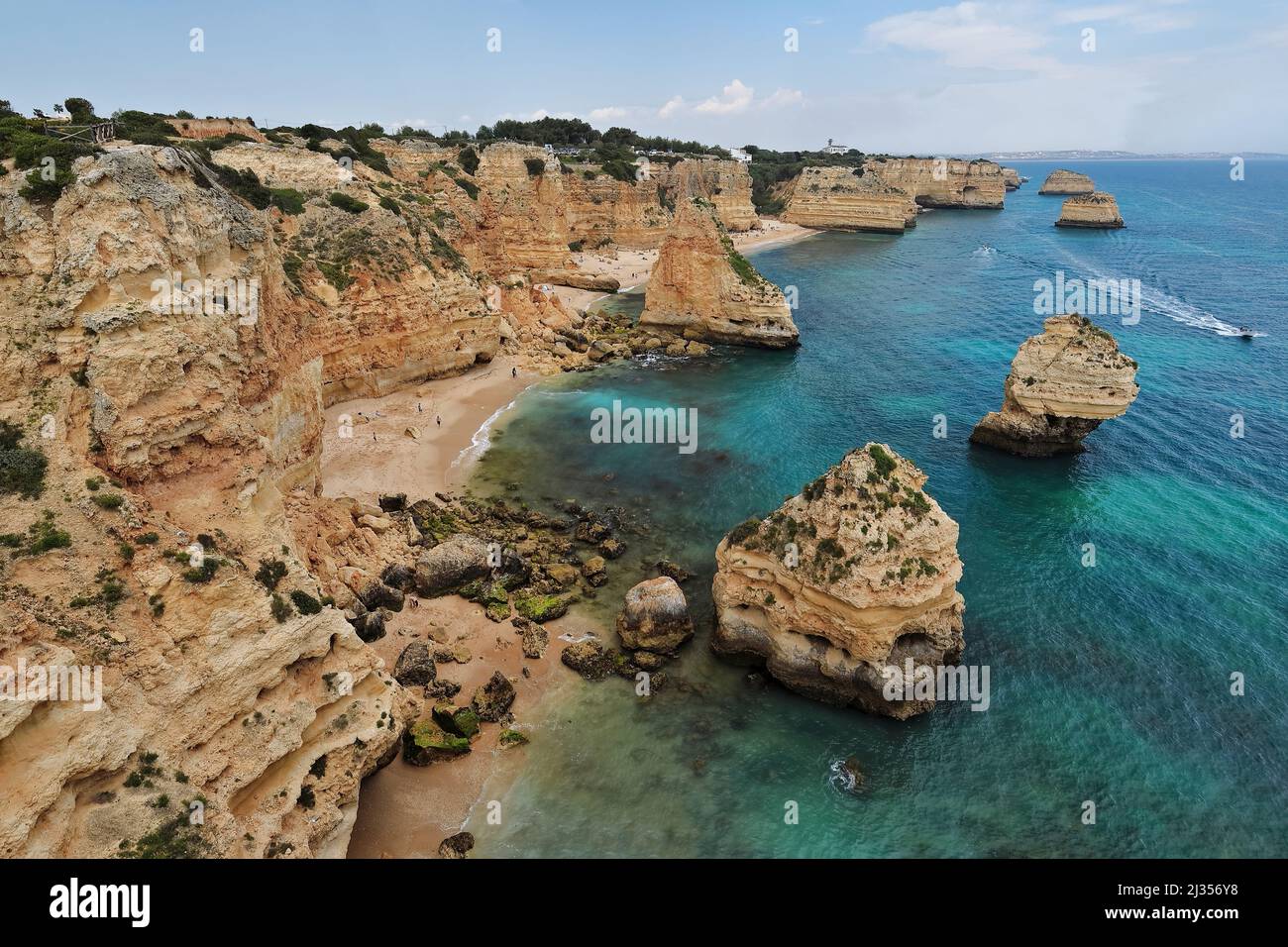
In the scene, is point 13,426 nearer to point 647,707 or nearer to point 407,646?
point 407,646

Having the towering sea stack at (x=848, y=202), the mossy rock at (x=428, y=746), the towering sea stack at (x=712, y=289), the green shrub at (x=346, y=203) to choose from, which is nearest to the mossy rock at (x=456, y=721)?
the mossy rock at (x=428, y=746)

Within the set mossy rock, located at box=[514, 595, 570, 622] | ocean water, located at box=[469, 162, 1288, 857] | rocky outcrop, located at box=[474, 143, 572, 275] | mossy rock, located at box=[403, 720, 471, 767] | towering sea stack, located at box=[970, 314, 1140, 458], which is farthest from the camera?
rocky outcrop, located at box=[474, 143, 572, 275]

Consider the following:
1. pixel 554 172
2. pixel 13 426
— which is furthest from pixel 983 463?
pixel 554 172

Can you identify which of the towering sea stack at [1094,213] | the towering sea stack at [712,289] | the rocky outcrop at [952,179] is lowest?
the towering sea stack at [712,289]

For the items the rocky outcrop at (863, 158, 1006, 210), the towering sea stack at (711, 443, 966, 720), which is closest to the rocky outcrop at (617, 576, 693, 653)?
the towering sea stack at (711, 443, 966, 720)

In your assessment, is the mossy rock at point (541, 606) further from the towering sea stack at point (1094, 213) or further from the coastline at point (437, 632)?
the towering sea stack at point (1094, 213)

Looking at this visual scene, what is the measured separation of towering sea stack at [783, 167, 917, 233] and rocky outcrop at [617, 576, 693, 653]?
113097 mm

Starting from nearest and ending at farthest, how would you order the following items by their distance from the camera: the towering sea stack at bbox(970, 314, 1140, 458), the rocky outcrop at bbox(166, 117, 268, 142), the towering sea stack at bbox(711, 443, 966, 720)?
the towering sea stack at bbox(711, 443, 966, 720) → the towering sea stack at bbox(970, 314, 1140, 458) → the rocky outcrop at bbox(166, 117, 268, 142)

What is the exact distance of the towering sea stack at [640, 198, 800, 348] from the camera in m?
56.9

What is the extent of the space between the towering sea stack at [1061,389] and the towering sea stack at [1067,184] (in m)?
168

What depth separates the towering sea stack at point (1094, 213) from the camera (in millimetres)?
115500

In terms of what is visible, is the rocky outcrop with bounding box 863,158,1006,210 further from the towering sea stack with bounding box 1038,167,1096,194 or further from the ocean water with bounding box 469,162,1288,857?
the ocean water with bounding box 469,162,1288,857

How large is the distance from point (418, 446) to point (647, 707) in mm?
22253

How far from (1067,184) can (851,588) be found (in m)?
202
